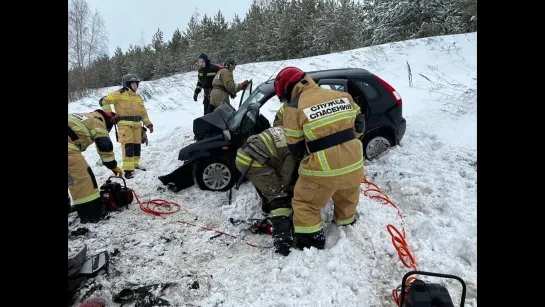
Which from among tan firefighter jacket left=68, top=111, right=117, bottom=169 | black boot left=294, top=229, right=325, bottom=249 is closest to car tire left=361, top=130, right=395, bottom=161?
black boot left=294, top=229, right=325, bottom=249

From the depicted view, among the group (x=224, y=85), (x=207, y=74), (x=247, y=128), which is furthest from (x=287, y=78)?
(x=207, y=74)

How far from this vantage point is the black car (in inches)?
204

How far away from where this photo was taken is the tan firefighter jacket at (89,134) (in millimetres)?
4547

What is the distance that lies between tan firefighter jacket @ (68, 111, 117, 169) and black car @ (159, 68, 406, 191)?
3.20 feet

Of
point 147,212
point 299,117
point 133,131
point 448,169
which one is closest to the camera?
point 299,117

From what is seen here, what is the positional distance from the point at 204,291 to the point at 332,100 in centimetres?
218

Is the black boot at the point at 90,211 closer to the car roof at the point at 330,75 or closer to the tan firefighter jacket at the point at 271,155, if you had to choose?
the tan firefighter jacket at the point at 271,155

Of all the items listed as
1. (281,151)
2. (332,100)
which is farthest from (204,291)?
(332,100)

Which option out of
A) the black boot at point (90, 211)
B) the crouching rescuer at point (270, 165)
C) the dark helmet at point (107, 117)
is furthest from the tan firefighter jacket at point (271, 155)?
the dark helmet at point (107, 117)

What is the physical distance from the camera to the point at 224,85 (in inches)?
302
